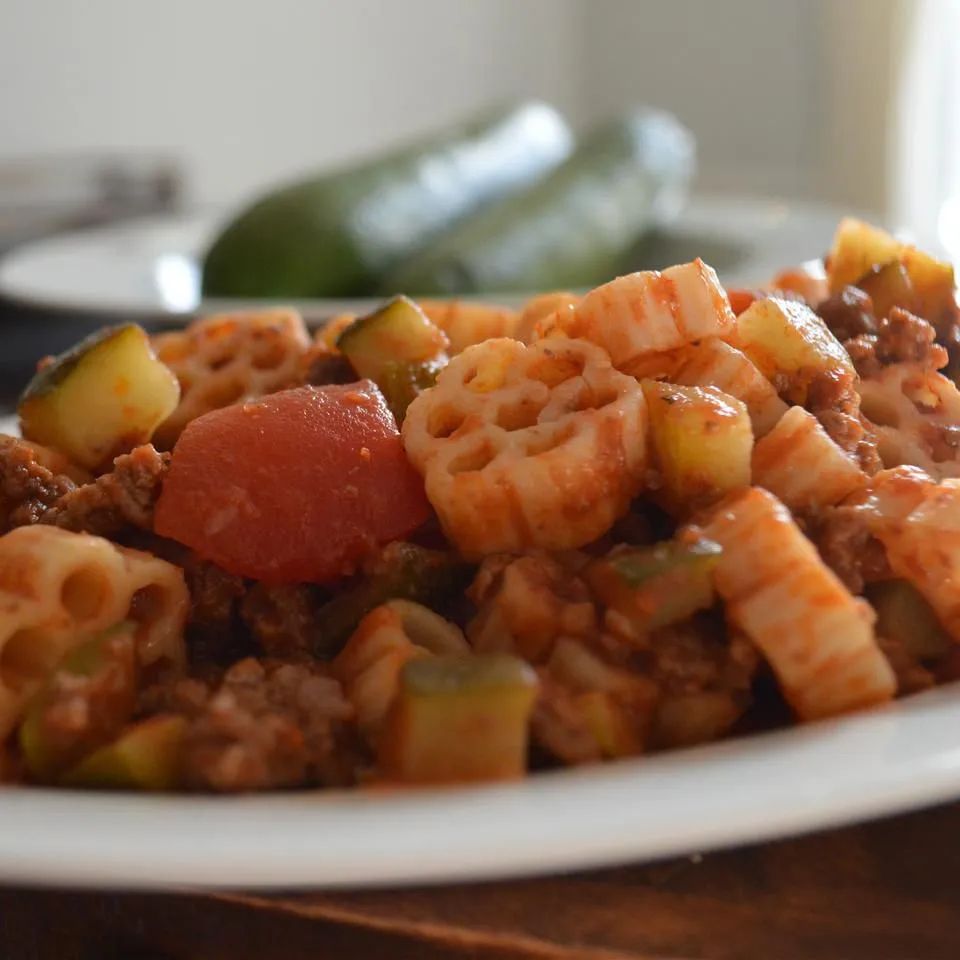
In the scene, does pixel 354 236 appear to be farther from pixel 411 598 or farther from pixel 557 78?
pixel 557 78

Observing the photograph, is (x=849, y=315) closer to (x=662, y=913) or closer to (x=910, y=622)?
(x=910, y=622)

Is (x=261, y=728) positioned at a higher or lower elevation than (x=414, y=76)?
higher

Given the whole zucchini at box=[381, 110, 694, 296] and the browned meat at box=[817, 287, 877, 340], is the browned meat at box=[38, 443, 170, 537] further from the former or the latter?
the whole zucchini at box=[381, 110, 694, 296]

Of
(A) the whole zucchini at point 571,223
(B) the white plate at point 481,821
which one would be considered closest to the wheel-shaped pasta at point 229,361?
(B) the white plate at point 481,821

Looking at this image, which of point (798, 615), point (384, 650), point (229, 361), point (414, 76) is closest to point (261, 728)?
point (384, 650)

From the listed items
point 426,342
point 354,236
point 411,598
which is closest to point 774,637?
point 411,598

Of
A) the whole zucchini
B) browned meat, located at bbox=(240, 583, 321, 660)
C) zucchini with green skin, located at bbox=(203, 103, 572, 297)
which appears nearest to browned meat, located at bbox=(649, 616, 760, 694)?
browned meat, located at bbox=(240, 583, 321, 660)
